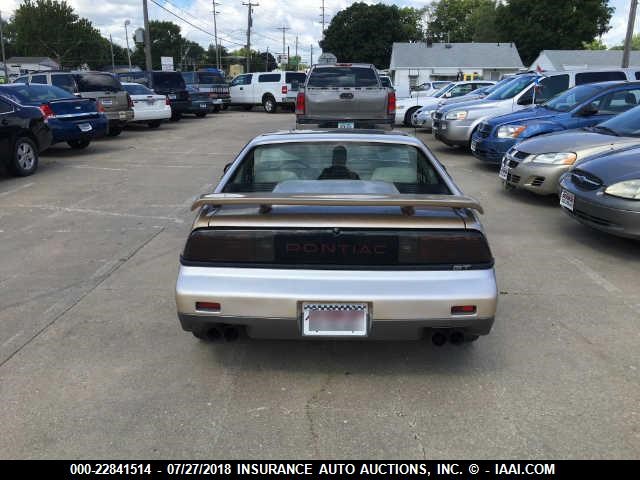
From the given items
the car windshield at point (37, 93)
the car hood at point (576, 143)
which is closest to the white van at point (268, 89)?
the car windshield at point (37, 93)

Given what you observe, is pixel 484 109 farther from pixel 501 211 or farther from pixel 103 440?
pixel 103 440

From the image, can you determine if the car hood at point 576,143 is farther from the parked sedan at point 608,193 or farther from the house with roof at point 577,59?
the house with roof at point 577,59

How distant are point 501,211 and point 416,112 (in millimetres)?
10910

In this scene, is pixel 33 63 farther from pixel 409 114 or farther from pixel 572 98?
pixel 572 98

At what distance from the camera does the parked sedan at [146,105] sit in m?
18.6

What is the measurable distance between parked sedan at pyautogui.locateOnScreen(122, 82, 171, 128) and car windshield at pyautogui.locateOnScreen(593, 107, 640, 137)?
47.4 feet

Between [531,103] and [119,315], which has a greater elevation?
[531,103]

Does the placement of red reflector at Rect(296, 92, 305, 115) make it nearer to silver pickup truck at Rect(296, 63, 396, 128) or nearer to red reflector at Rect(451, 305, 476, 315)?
silver pickup truck at Rect(296, 63, 396, 128)

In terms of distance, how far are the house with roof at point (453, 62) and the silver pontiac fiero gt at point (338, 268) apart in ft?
197

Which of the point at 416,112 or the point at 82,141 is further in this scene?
the point at 416,112

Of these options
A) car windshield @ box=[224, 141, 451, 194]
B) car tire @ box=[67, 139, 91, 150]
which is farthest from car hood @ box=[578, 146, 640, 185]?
car tire @ box=[67, 139, 91, 150]

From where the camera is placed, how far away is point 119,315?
14.6 ft

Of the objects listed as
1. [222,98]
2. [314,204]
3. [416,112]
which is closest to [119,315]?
[314,204]
